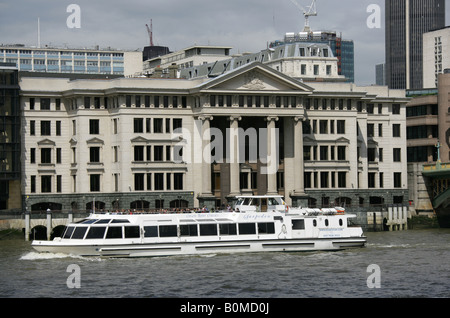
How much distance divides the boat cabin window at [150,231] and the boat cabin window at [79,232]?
4.85m

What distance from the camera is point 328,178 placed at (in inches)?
5113

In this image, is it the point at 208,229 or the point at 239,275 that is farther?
the point at 208,229

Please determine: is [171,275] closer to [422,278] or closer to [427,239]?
[422,278]

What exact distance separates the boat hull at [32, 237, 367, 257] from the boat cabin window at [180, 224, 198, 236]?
0.90 meters

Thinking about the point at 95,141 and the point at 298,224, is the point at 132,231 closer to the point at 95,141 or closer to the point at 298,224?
the point at 298,224

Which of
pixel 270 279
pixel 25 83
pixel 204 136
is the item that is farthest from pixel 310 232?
pixel 25 83

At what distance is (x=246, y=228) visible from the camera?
8731 centimetres

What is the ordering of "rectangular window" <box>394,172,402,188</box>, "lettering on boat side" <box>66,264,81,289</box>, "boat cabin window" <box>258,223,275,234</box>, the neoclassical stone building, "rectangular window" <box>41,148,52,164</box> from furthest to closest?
1. "rectangular window" <box>394,172,402,188</box>
2. "rectangular window" <box>41,148,52,164</box>
3. the neoclassical stone building
4. "boat cabin window" <box>258,223,275,234</box>
5. "lettering on boat side" <box>66,264,81,289</box>

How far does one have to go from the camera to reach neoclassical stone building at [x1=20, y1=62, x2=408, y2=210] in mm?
119625

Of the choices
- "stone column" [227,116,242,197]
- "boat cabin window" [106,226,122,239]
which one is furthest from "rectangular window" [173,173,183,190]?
"boat cabin window" [106,226,122,239]
